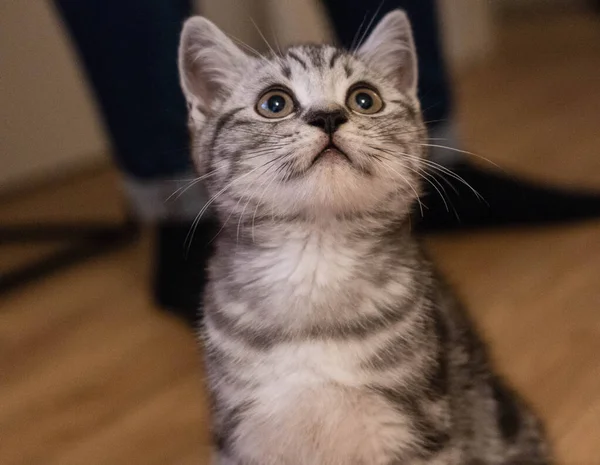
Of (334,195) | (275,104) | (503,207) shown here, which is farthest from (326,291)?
(503,207)

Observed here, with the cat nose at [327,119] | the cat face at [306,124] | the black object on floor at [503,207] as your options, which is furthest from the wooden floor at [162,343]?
the cat nose at [327,119]

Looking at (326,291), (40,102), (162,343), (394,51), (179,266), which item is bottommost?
(162,343)

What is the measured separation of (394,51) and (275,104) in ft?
0.73

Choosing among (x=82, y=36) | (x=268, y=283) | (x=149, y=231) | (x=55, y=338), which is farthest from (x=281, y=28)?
(x=268, y=283)

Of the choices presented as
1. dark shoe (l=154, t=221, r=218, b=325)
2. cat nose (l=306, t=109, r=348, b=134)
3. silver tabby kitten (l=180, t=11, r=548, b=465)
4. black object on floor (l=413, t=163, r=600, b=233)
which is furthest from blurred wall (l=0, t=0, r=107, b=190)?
cat nose (l=306, t=109, r=348, b=134)

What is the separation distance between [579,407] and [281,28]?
1965mm

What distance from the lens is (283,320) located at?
851 mm

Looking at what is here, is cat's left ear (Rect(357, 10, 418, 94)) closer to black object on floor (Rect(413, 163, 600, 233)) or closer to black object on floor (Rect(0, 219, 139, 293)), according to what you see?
black object on floor (Rect(413, 163, 600, 233))

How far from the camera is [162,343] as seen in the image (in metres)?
1.40

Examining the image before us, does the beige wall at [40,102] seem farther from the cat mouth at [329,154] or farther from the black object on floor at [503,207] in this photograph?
the cat mouth at [329,154]

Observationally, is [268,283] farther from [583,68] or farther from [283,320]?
[583,68]

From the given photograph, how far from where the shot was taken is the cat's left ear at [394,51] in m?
1.01

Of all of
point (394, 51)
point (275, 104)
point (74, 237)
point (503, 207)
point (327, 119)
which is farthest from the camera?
point (74, 237)

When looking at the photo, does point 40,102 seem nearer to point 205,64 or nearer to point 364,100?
point 205,64
